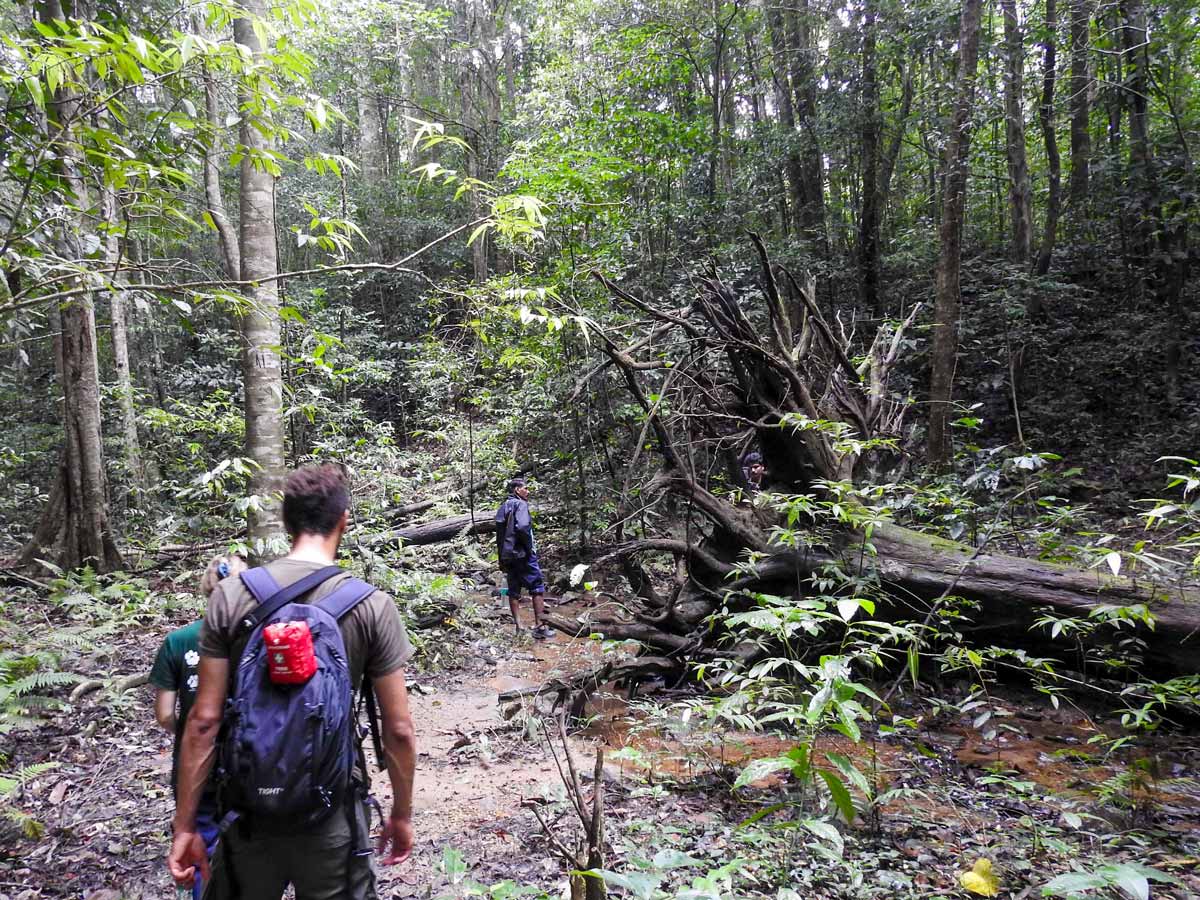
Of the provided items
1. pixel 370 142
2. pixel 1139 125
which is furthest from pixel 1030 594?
pixel 370 142

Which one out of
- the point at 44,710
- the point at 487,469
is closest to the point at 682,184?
the point at 487,469

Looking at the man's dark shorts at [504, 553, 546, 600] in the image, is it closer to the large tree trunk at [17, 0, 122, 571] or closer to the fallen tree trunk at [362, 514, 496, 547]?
the fallen tree trunk at [362, 514, 496, 547]

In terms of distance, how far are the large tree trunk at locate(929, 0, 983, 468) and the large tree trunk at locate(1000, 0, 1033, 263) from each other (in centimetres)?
240

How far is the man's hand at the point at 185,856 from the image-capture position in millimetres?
2119

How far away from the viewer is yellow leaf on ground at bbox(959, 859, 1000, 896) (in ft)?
10.2

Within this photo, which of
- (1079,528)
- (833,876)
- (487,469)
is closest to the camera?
(833,876)

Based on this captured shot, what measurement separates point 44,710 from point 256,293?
3684 millimetres

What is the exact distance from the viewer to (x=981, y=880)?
3.15 m

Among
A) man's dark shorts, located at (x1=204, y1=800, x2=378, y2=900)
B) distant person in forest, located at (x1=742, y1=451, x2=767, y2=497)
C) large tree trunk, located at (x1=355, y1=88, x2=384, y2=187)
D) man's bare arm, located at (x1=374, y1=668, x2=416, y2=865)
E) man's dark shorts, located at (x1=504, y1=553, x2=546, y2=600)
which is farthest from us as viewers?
large tree trunk, located at (x1=355, y1=88, x2=384, y2=187)

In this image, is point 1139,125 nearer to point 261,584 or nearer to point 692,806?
point 692,806

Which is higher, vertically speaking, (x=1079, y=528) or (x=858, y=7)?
(x=858, y=7)

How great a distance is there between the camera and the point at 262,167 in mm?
3783

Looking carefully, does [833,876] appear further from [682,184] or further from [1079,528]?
[682,184]

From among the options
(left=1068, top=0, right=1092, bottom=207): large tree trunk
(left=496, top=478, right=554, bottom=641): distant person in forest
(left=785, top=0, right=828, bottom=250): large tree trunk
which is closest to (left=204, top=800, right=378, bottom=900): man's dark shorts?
(left=496, top=478, right=554, bottom=641): distant person in forest
